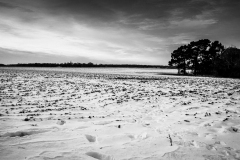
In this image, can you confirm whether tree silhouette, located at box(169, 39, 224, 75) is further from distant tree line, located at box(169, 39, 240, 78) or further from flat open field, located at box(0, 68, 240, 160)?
flat open field, located at box(0, 68, 240, 160)

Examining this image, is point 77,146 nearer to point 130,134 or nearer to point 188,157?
point 130,134

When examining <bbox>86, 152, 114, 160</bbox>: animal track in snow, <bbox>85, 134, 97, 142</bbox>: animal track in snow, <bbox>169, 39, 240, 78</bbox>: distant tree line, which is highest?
<bbox>169, 39, 240, 78</bbox>: distant tree line

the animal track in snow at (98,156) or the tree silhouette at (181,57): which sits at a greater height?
the tree silhouette at (181,57)

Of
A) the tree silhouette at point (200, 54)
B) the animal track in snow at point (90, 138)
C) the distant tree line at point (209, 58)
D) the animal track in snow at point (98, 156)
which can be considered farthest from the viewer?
the tree silhouette at point (200, 54)

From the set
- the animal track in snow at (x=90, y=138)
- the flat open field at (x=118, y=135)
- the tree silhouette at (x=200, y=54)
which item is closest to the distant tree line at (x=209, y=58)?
the tree silhouette at (x=200, y=54)

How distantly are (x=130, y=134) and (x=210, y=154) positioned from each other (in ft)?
5.41

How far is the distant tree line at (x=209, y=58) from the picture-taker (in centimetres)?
2681

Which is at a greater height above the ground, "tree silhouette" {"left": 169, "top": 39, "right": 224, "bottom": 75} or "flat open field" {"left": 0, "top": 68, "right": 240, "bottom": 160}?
"tree silhouette" {"left": 169, "top": 39, "right": 224, "bottom": 75}

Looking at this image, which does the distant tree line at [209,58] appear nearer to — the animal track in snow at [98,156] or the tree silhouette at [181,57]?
the tree silhouette at [181,57]

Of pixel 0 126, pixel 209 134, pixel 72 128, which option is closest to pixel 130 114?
pixel 72 128

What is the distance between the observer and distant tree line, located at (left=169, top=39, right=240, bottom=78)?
26.8 metres

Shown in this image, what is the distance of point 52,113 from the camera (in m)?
4.98

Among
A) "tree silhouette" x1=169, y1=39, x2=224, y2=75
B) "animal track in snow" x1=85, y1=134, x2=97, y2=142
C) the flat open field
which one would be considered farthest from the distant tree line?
"animal track in snow" x1=85, y1=134, x2=97, y2=142

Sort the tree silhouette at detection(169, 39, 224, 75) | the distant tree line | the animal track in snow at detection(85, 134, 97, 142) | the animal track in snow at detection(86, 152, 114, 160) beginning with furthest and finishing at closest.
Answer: the tree silhouette at detection(169, 39, 224, 75), the distant tree line, the animal track in snow at detection(85, 134, 97, 142), the animal track in snow at detection(86, 152, 114, 160)
